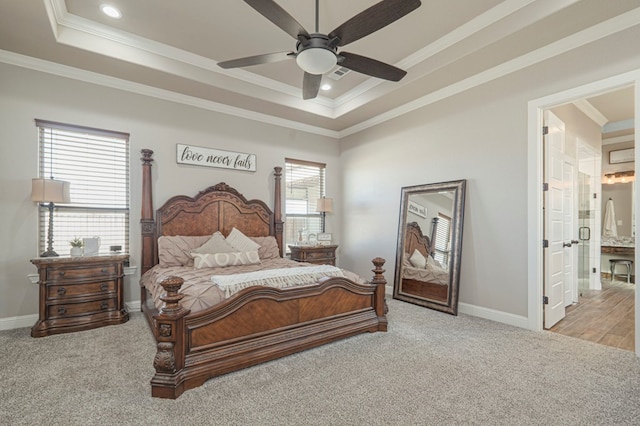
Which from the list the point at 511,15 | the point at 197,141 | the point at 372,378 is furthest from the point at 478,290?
the point at 197,141

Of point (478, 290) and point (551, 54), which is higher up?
point (551, 54)

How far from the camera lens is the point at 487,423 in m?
1.78

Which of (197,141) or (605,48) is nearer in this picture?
(605,48)

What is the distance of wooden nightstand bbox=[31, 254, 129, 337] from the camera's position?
10.3ft

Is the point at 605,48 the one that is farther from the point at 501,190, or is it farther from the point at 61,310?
the point at 61,310

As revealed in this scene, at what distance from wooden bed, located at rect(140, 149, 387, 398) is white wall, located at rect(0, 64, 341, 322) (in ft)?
0.92

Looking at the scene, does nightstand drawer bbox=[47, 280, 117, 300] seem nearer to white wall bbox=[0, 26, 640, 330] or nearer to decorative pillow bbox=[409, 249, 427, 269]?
white wall bbox=[0, 26, 640, 330]

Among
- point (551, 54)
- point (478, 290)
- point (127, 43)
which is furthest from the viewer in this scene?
point (478, 290)

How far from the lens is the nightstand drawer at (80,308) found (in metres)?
3.20

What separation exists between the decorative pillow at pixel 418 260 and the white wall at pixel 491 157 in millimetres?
507

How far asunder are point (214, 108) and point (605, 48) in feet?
15.4

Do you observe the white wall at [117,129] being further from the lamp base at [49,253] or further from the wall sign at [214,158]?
the lamp base at [49,253]

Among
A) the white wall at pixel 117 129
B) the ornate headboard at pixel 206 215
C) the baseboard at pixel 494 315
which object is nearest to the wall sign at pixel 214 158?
the white wall at pixel 117 129

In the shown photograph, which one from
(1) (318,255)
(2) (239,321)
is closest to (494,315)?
(1) (318,255)
